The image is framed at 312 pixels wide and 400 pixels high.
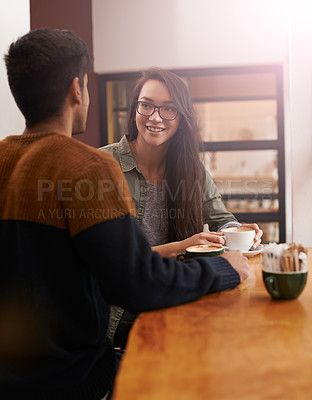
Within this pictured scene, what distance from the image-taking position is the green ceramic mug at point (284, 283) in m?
1.01

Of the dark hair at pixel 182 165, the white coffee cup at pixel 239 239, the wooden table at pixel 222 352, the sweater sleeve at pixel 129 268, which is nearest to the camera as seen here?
the wooden table at pixel 222 352

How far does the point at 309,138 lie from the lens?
148 inches

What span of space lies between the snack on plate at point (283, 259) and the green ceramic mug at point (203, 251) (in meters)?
0.27

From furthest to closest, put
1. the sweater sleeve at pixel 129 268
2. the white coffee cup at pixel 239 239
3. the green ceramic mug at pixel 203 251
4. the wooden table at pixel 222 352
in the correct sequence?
the white coffee cup at pixel 239 239
the green ceramic mug at pixel 203 251
the sweater sleeve at pixel 129 268
the wooden table at pixel 222 352

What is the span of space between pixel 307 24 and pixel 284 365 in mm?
3600

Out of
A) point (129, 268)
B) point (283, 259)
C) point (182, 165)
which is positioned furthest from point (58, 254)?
point (182, 165)

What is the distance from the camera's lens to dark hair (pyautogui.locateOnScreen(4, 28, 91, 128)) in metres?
0.98

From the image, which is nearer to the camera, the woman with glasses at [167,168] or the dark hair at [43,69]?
the dark hair at [43,69]

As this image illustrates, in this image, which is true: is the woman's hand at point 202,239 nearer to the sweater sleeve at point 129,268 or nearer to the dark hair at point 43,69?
the sweater sleeve at point 129,268

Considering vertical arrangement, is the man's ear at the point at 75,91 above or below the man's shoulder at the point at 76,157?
above

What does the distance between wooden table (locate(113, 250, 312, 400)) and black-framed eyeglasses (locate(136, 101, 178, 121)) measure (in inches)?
46.3

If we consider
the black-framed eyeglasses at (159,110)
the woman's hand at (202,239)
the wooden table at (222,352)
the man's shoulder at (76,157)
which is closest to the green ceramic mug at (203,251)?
the woman's hand at (202,239)

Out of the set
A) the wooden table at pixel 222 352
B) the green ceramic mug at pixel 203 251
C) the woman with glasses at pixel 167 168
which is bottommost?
the wooden table at pixel 222 352

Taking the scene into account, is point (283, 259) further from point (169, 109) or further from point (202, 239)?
point (169, 109)
